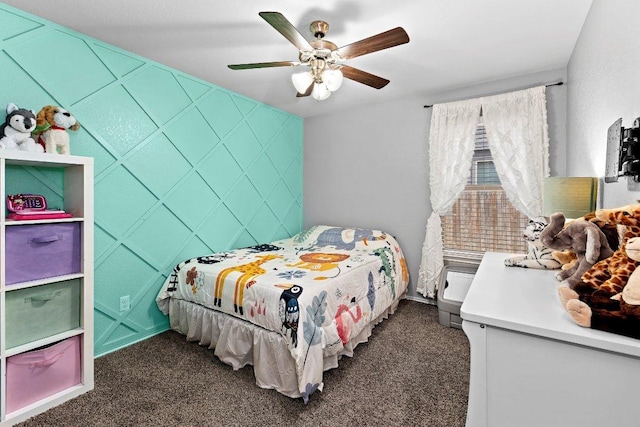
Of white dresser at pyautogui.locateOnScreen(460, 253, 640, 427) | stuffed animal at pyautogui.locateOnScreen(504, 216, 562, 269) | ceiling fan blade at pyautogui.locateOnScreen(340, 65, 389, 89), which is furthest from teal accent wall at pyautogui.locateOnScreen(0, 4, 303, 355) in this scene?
stuffed animal at pyautogui.locateOnScreen(504, 216, 562, 269)

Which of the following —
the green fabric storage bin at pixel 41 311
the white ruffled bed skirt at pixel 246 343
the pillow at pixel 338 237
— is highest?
the pillow at pixel 338 237

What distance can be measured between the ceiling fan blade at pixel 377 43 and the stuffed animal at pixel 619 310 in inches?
53.8

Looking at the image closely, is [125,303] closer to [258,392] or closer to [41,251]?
[41,251]

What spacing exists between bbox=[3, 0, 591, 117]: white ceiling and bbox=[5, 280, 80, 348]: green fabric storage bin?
69.7 inches

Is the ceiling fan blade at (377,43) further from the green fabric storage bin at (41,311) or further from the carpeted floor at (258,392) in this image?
the green fabric storage bin at (41,311)

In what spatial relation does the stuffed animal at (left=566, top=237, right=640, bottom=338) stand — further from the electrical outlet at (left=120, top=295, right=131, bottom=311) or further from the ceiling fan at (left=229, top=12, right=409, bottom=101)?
the electrical outlet at (left=120, top=295, right=131, bottom=311)

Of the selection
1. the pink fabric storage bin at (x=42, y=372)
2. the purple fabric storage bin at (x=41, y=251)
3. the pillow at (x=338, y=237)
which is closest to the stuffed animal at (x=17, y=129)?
the purple fabric storage bin at (x=41, y=251)

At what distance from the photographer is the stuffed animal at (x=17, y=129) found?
1.74m

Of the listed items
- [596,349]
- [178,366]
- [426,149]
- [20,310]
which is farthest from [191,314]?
[426,149]

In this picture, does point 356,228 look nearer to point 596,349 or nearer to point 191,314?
point 191,314

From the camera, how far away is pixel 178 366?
7.22 feet

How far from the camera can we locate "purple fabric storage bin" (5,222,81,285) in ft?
5.45

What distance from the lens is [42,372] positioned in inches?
69.7

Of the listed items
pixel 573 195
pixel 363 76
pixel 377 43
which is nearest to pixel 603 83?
pixel 573 195
